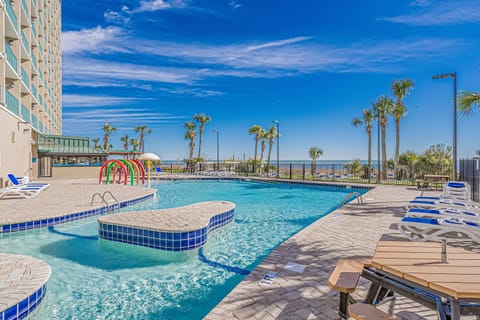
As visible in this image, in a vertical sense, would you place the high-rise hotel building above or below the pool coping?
above

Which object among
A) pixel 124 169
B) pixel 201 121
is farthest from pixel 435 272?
pixel 201 121

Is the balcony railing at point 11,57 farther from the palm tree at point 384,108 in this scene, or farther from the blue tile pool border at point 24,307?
the palm tree at point 384,108

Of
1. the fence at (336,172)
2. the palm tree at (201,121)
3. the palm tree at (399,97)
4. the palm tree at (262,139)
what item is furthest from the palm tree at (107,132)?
the palm tree at (399,97)

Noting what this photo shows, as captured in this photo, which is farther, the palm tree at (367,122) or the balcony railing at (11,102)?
the palm tree at (367,122)

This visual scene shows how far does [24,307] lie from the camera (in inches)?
117

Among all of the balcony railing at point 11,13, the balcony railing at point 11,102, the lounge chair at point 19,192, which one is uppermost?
the balcony railing at point 11,13

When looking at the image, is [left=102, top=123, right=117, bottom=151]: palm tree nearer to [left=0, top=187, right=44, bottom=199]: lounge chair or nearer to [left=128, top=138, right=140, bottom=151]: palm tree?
→ [left=128, top=138, right=140, bottom=151]: palm tree

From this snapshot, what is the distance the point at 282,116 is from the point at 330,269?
117 feet

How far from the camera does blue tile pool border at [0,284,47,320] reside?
2759mm

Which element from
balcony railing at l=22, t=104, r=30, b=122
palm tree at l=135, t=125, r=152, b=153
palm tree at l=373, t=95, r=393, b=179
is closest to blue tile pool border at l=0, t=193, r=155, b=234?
balcony railing at l=22, t=104, r=30, b=122

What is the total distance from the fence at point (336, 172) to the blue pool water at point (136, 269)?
12.6 meters

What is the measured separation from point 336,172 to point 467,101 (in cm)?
1831

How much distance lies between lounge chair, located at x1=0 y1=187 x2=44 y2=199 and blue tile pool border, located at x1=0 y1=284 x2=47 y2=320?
28.5ft

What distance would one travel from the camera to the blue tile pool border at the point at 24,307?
276cm
